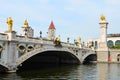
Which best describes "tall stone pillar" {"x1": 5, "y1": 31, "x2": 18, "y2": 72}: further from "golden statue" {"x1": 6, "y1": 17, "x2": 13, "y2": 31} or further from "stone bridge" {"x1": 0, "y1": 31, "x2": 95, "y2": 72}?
"golden statue" {"x1": 6, "y1": 17, "x2": 13, "y2": 31}

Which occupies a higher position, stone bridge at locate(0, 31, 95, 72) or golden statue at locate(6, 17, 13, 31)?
golden statue at locate(6, 17, 13, 31)

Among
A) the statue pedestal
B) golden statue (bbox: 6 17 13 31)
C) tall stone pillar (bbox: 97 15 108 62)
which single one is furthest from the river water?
tall stone pillar (bbox: 97 15 108 62)

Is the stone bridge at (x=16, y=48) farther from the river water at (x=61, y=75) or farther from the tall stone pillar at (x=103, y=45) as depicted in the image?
the tall stone pillar at (x=103, y=45)

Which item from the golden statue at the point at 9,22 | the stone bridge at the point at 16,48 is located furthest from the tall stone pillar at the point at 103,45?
the golden statue at the point at 9,22

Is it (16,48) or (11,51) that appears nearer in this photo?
(11,51)

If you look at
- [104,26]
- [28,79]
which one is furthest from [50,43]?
[104,26]

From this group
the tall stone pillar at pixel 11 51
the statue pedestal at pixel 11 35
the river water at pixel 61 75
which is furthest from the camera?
the statue pedestal at pixel 11 35

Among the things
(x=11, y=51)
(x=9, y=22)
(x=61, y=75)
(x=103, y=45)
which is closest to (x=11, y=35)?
(x=9, y=22)

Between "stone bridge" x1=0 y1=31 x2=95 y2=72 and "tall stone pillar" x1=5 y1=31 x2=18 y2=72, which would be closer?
"stone bridge" x1=0 y1=31 x2=95 y2=72

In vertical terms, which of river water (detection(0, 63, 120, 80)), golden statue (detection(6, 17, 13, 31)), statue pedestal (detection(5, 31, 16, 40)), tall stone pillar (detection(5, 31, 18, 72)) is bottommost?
river water (detection(0, 63, 120, 80))

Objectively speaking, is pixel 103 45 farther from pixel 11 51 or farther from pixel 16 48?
pixel 11 51

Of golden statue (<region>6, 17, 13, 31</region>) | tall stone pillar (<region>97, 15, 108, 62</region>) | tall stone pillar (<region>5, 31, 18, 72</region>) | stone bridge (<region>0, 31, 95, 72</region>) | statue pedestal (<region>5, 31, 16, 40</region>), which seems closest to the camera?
stone bridge (<region>0, 31, 95, 72</region>)

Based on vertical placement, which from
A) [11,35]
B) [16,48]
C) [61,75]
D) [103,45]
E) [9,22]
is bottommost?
[61,75]

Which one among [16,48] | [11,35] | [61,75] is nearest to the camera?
[11,35]
